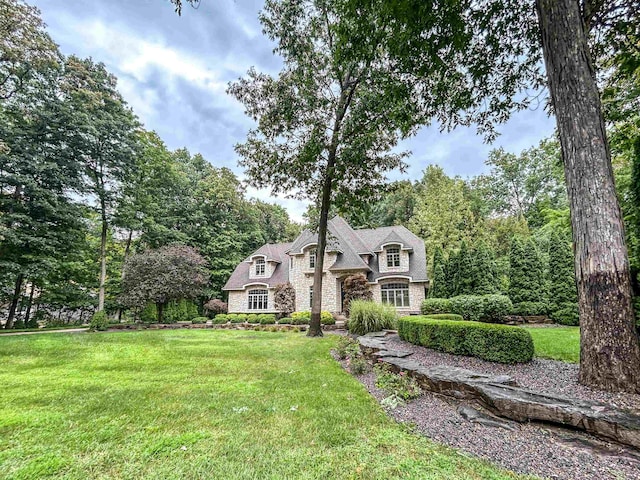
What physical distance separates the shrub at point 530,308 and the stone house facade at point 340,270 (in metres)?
4.96

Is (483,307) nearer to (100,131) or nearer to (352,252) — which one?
(352,252)

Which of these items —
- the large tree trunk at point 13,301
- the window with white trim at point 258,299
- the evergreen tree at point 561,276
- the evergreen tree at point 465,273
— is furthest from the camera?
the window with white trim at point 258,299

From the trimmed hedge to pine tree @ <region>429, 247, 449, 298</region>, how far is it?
10570 mm

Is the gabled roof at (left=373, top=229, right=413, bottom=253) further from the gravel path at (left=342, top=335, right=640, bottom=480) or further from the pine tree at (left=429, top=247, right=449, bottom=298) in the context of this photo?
the gravel path at (left=342, top=335, right=640, bottom=480)

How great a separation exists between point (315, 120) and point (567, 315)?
12.6 m

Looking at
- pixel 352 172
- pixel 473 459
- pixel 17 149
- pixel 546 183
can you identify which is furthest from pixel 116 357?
pixel 546 183

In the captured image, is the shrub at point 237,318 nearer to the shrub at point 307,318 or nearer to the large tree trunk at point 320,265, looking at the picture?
the shrub at point 307,318

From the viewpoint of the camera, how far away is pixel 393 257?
60.6 feet

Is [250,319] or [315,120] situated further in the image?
[250,319]

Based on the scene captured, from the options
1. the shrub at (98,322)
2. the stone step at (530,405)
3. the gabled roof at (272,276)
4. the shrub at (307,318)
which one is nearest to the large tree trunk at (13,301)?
the shrub at (98,322)

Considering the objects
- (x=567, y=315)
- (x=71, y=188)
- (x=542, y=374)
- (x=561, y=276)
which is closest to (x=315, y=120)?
(x=542, y=374)

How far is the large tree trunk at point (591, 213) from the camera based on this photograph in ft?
11.3

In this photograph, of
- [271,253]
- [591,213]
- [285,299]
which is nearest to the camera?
[591,213]

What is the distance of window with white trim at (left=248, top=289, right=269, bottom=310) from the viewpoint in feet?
67.9
